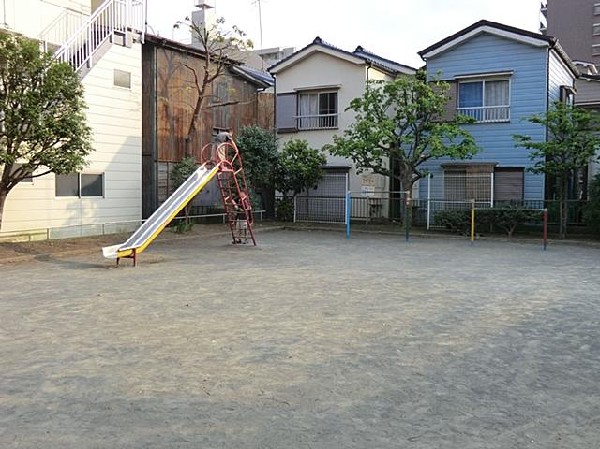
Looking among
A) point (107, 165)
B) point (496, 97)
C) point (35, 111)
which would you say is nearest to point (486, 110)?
point (496, 97)

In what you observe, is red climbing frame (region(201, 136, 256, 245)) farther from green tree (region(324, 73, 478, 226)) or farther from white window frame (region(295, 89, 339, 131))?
white window frame (region(295, 89, 339, 131))

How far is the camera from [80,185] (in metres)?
15.6

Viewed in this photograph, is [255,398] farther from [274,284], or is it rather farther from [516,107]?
[516,107]

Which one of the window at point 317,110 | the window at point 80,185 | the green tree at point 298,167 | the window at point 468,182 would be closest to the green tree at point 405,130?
the window at point 468,182

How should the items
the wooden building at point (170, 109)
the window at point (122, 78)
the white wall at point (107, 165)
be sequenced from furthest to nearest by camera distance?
the wooden building at point (170, 109)
the window at point (122, 78)
the white wall at point (107, 165)

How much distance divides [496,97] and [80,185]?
1391 centimetres

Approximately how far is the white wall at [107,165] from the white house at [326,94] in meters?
7.78

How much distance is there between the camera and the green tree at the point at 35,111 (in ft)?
37.1

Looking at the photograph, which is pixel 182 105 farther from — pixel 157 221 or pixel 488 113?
pixel 488 113

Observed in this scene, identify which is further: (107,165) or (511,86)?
(511,86)

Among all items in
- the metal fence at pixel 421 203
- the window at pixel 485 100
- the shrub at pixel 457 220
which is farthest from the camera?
the window at pixel 485 100

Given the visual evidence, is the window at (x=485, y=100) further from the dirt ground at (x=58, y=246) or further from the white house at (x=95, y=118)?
the white house at (x=95, y=118)

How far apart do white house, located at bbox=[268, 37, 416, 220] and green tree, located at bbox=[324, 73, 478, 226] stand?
2977mm

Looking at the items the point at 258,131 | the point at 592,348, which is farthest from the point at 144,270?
the point at 258,131
